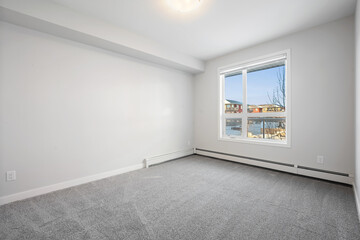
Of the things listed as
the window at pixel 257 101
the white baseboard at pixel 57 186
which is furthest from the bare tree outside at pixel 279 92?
the white baseboard at pixel 57 186

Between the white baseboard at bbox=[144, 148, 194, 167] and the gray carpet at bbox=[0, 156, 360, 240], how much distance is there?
772mm

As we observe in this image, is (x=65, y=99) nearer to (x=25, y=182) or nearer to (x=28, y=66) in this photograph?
(x=28, y=66)

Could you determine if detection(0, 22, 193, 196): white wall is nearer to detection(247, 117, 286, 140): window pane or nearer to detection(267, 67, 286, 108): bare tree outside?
detection(247, 117, 286, 140): window pane

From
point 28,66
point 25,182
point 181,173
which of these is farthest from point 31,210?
point 181,173

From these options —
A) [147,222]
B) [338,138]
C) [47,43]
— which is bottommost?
[147,222]

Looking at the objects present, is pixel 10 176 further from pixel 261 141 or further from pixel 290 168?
pixel 290 168

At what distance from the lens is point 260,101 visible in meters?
→ 3.67

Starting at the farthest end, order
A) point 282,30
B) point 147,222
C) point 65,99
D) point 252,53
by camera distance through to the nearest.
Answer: point 252,53 → point 282,30 → point 65,99 → point 147,222

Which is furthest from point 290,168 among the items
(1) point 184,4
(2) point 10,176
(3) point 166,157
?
(2) point 10,176

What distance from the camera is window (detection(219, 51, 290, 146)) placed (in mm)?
3316

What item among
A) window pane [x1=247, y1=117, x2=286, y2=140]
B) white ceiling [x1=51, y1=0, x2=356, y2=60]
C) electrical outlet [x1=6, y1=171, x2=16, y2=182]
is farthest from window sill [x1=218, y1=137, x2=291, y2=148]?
electrical outlet [x1=6, y1=171, x2=16, y2=182]

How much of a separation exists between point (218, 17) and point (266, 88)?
1.89 m

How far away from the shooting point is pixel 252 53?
355cm

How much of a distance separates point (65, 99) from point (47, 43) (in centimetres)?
82
